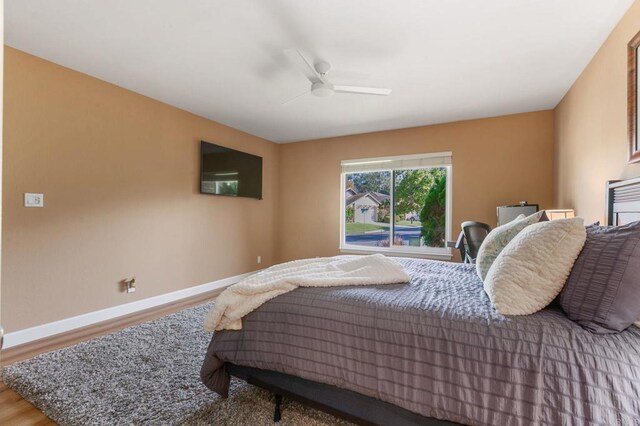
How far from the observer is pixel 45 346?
2521 mm

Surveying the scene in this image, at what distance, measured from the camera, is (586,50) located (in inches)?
98.0

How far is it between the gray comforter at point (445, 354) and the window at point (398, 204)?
289 cm

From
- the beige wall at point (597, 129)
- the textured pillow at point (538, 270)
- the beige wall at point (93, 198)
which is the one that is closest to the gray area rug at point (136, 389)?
the beige wall at point (93, 198)

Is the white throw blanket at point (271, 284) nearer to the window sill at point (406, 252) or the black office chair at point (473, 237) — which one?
the black office chair at point (473, 237)

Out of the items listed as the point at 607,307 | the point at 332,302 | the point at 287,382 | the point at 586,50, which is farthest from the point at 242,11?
the point at 586,50

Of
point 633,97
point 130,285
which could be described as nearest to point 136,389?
point 130,285

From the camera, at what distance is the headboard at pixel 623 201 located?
1797mm

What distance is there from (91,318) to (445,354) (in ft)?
10.7

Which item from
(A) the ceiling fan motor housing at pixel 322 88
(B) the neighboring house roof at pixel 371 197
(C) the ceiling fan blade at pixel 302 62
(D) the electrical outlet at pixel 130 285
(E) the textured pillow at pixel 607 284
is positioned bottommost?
(D) the electrical outlet at pixel 130 285

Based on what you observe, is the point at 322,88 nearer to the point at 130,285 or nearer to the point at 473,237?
the point at 473,237

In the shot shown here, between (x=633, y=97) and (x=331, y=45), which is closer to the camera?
(x=633, y=97)

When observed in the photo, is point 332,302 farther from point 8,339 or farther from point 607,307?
point 8,339

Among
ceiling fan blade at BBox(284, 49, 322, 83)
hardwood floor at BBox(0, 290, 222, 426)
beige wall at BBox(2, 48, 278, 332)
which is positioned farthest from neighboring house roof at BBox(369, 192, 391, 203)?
hardwood floor at BBox(0, 290, 222, 426)

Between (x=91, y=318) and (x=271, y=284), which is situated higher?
(x=271, y=284)
